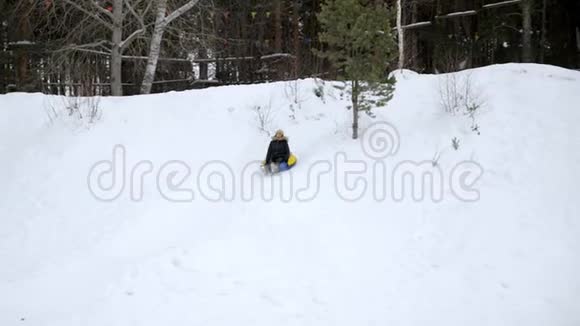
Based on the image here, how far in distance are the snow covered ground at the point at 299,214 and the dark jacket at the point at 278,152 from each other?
331mm

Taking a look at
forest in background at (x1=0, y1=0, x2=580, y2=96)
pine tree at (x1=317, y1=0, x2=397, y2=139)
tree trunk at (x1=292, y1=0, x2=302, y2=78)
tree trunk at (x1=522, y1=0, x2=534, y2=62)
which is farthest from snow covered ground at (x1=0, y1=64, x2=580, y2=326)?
tree trunk at (x1=292, y1=0, x2=302, y2=78)

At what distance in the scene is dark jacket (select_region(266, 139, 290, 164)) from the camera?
8.24m

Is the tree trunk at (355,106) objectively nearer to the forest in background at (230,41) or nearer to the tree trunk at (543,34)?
the forest in background at (230,41)

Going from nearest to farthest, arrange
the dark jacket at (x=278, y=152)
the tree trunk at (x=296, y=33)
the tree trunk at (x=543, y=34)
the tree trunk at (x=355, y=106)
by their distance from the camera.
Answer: the tree trunk at (x=355, y=106), the dark jacket at (x=278, y=152), the tree trunk at (x=543, y=34), the tree trunk at (x=296, y=33)

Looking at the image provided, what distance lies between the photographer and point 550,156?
7.04 meters

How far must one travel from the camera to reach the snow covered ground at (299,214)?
16.3 ft

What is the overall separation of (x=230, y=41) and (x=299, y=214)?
10.1 m

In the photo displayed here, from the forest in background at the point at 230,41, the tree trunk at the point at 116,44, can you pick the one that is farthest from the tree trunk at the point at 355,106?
the tree trunk at the point at 116,44

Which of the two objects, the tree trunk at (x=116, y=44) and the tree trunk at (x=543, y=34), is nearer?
the tree trunk at (x=116, y=44)

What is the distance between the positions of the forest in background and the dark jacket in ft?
16.7

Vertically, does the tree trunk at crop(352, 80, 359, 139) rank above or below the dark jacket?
above

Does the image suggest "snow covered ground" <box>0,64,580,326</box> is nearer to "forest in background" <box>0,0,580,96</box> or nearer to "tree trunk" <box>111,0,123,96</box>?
"tree trunk" <box>111,0,123,96</box>

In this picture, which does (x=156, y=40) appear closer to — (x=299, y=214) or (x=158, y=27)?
(x=158, y=27)

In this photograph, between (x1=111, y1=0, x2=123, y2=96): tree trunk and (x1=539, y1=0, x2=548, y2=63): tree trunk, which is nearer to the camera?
(x1=111, y1=0, x2=123, y2=96): tree trunk
